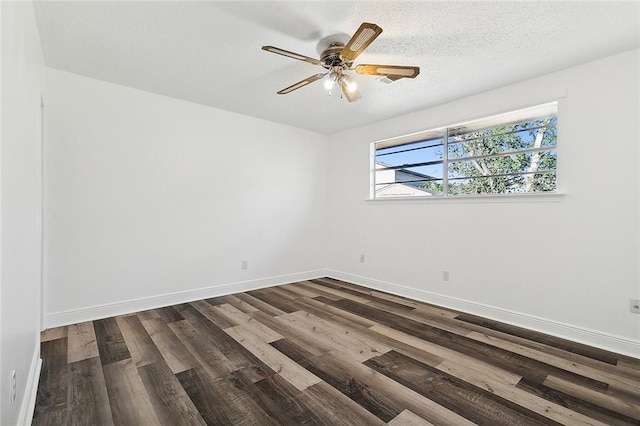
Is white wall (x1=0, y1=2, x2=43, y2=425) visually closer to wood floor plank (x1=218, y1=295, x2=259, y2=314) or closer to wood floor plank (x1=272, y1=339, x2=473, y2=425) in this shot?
wood floor plank (x1=272, y1=339, x2=473, y2=425)

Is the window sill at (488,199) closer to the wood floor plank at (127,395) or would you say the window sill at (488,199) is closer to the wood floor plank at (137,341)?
the wood floor plank at (137,341)

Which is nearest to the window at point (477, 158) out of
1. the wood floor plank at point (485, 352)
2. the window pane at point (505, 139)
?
the window pane at point (505, 139)

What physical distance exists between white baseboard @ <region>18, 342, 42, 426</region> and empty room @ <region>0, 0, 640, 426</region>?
0.07 ft

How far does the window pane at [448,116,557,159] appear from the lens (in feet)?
9.68

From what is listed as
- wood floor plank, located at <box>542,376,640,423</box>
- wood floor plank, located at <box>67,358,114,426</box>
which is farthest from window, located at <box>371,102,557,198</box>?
wood floor plank, located at <box>67,358,114,426</box>

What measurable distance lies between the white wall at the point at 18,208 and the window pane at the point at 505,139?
3.81m

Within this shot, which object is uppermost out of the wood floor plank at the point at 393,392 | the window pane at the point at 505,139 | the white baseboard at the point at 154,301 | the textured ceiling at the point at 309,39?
the textured ceiling at the point at 309,39

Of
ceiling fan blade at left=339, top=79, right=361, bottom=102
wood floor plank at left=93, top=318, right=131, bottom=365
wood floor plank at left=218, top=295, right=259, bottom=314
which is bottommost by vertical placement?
wood floor plank at left=93, top=318, right=131, bottom=365

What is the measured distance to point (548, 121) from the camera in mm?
2936

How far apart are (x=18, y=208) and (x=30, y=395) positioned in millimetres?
1094

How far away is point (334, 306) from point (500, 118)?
2.82 m

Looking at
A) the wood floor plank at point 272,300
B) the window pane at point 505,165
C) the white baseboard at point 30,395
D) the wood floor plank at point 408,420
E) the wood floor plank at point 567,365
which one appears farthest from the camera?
the wood floor plank at point 272,300

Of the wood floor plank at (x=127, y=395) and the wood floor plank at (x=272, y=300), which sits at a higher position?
the wood floor plank at (x=272, y=300)

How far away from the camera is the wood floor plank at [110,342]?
7.46ft
